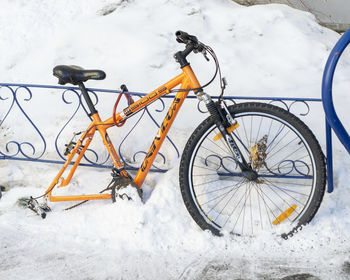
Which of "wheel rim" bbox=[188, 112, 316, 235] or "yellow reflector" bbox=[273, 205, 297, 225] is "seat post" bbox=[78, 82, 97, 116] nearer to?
"wheel rim" bbox=[188, 112, 316, 235]

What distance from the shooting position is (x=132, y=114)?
292 centimetres

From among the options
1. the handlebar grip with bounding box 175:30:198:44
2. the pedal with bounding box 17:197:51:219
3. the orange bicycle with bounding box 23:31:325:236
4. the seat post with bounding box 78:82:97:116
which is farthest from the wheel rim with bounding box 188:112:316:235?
the pedal with bounding box 17:197:51:219

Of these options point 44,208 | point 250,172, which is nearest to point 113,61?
point 44,208

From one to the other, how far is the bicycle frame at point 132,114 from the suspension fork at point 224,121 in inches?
4.5

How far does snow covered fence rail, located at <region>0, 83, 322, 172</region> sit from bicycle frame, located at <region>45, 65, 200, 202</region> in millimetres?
302

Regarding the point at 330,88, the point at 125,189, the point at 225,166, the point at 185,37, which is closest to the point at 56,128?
the point at 125,189

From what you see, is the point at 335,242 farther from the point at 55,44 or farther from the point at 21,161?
the point at 55,44

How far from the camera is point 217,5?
4.75m

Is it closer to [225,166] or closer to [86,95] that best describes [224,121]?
[225,166]

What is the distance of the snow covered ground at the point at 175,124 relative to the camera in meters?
2.64

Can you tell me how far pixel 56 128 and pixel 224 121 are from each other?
5.83 ft

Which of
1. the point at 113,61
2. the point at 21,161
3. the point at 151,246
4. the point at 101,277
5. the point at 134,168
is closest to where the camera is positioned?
the point at 101,277

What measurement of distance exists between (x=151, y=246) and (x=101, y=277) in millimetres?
399

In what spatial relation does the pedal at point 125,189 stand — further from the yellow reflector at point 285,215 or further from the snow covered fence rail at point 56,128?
the yellow reflector at point 285,215
